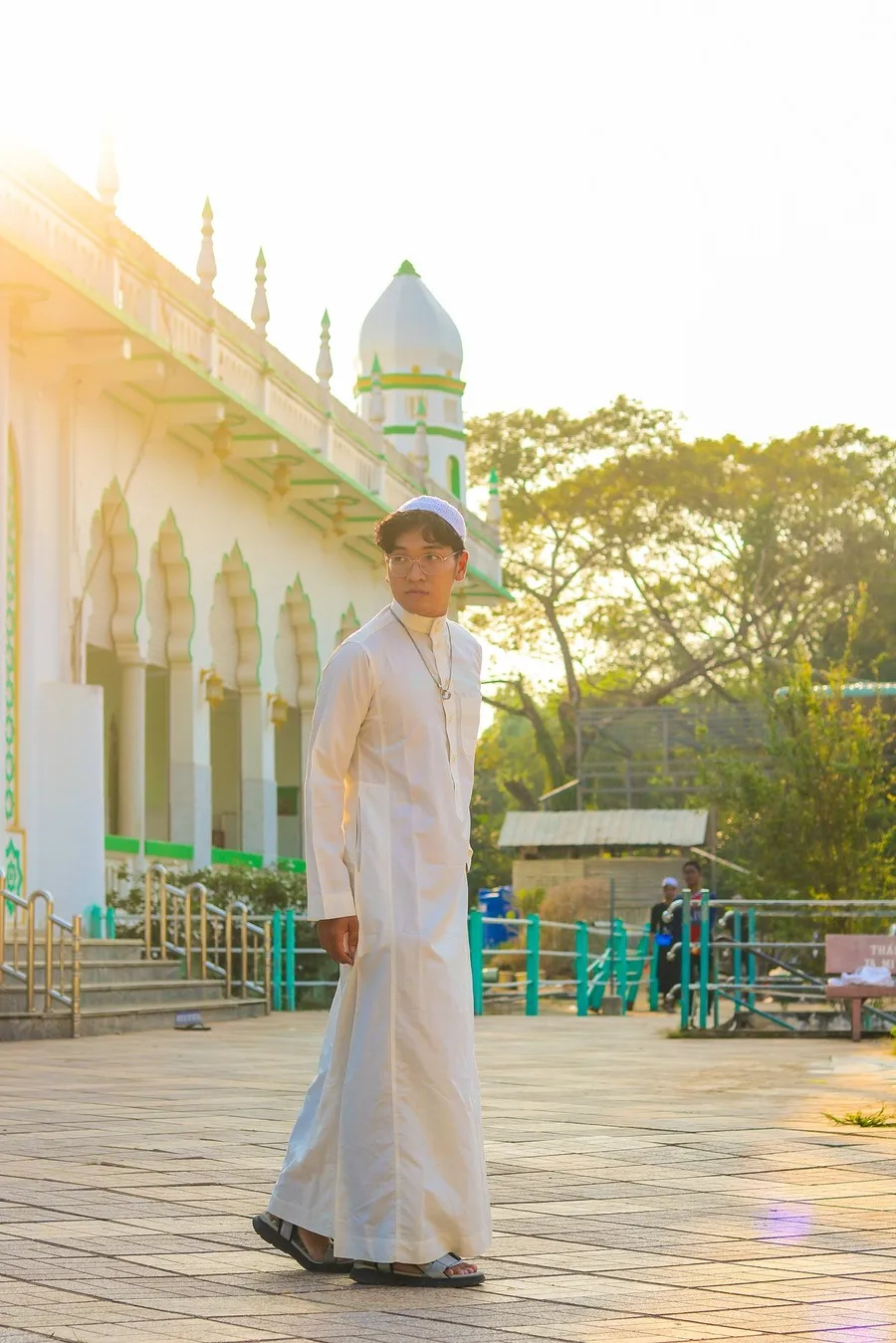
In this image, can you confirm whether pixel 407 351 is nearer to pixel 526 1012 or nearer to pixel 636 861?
pixel 636 861

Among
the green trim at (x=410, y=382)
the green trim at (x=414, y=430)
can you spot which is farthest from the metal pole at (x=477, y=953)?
the green trim at (x=410, y=382)

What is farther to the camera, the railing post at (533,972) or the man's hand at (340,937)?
the railing post at (533,972)

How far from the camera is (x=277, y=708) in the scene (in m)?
27.4

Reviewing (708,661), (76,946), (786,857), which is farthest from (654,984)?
(708,661)

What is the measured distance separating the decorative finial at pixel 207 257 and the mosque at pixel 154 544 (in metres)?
0.03

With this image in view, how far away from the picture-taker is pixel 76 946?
13.8m

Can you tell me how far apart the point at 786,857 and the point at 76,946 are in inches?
372

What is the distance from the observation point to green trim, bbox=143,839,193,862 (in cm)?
2217

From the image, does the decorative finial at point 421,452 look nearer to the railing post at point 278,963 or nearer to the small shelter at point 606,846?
the small shelter at point 606,846

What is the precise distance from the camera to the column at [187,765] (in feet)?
76.5

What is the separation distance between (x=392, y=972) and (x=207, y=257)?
18.6m

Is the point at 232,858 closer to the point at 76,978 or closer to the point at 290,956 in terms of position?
the point at 290,956

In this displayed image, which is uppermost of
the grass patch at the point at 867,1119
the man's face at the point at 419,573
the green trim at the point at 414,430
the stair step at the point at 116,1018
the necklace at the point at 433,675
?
the green trim at the point at 414,430

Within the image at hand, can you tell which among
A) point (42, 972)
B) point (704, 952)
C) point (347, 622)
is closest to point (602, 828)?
point (347, 622)
